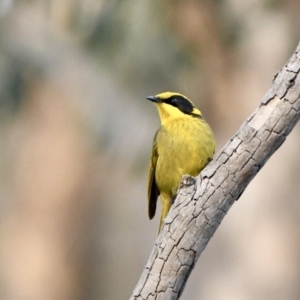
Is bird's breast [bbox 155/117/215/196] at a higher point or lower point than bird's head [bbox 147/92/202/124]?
lower

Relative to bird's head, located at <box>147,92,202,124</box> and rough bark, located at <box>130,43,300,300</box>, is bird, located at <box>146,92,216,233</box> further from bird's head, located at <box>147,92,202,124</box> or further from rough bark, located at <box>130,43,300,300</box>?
rough bark, located at <box>130,43,300,300</box>

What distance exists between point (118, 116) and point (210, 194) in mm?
4408

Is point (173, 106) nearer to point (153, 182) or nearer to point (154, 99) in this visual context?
point (154, 99)

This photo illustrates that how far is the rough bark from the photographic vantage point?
2.80m

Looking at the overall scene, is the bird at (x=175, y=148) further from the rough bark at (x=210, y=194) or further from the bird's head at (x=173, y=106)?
the rough bark at (x=210, y=194)

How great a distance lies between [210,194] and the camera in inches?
113

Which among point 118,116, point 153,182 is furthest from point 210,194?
point 118,116

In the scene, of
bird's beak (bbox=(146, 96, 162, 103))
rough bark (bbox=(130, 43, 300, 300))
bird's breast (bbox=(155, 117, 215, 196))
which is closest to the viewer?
rough bark (bbox=(130, 43, 300, 300))

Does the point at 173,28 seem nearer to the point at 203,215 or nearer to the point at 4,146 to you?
the point at 4,146

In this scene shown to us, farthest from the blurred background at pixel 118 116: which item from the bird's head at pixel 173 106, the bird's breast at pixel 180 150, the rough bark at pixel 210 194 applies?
the rough bark at pixel 210 194

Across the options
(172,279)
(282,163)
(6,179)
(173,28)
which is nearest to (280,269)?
(282,163)

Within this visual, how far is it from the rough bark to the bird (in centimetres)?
73

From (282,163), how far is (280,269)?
3.38ft

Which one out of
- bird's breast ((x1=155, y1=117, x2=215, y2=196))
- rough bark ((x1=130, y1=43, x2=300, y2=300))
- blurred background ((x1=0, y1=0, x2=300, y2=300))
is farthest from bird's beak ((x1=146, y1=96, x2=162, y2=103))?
blurred background ((x1=0, y1=0, x2=300, y2=300))
